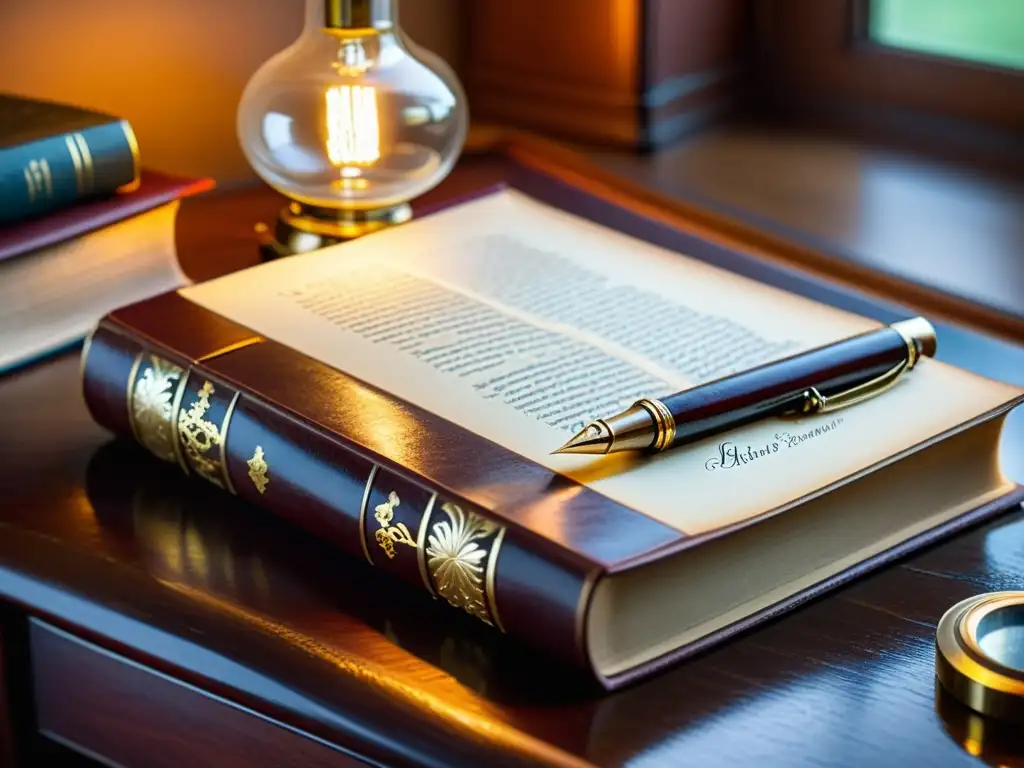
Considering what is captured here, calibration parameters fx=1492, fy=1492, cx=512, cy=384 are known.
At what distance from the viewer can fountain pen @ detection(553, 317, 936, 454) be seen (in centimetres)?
53

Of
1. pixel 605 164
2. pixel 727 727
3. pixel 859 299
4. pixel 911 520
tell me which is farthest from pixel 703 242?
pixel 727 727

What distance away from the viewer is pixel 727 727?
477mm

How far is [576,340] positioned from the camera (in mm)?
661

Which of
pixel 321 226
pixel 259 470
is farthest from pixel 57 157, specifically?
pixel 259 470

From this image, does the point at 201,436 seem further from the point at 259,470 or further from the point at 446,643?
the point at 446,643

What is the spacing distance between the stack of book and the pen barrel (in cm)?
36

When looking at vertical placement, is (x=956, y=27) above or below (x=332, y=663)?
above

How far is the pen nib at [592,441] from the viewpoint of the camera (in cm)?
53

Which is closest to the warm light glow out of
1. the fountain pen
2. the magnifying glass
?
the fountain pen

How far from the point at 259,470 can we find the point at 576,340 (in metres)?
0.16

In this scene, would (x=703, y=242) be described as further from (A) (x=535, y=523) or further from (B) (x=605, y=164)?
(A) (x=535, y=523)

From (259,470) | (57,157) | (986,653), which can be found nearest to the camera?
(986,653)

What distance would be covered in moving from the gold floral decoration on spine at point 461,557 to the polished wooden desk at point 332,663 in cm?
1

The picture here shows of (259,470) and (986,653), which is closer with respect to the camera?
(986,653)
